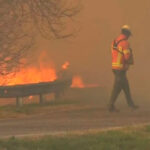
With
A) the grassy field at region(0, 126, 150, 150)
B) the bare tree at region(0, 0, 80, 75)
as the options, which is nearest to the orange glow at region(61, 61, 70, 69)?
the bare tree at region(0, 0, 80, 75)

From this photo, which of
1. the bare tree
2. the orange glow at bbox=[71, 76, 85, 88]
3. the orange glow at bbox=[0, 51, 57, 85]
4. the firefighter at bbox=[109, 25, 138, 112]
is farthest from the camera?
the orange glow at bbox=[71, 76, 85, 88]

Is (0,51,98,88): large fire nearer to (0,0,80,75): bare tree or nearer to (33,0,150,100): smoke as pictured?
(33,0,150,100): smoke

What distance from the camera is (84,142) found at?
28.9 ft

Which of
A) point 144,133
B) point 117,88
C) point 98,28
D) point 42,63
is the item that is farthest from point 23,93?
point 98,28

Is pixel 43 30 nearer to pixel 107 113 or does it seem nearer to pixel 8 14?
pixel 8 14

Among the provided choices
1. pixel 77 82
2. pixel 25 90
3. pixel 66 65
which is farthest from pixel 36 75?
pixel 25 90

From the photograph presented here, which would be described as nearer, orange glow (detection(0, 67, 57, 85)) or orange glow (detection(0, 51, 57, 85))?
orange glow (detection(0, 67, 57, 85))

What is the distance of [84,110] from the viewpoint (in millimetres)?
14188

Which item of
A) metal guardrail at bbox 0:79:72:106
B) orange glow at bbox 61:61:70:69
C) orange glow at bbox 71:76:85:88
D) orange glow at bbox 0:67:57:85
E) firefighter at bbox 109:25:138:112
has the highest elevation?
firefighter at bbox 109:25:138:112

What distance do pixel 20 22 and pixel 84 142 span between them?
735cm

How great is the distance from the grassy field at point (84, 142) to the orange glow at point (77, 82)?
573 inches

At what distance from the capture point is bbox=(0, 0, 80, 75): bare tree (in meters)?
14.8

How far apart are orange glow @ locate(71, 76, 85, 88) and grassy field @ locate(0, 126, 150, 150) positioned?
14.6 metres

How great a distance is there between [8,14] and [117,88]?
12.9 ft
